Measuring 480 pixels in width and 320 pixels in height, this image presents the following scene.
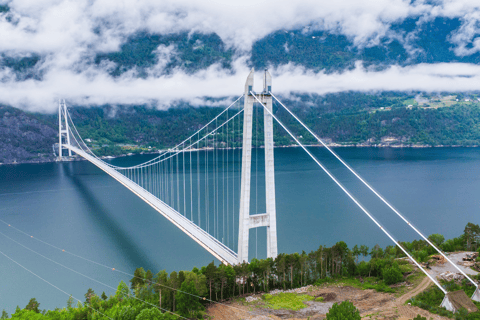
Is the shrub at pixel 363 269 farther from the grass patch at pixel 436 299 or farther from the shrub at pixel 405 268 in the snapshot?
the grass patch at pixel 436 299

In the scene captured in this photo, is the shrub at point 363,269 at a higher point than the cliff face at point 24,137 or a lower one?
lower

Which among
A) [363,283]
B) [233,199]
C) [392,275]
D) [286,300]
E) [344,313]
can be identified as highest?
[233,199]

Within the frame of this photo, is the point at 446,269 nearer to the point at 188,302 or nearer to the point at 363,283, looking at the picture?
the point at 363,283

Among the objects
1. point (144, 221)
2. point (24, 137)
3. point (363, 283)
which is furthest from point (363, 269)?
point (24, 137)

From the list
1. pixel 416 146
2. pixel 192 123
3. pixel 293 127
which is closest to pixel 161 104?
pixel 192 123

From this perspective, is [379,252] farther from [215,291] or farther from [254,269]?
[215,291]

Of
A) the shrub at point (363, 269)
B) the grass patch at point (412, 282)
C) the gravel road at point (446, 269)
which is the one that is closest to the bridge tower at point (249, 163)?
the shrub at point (363, 269)
